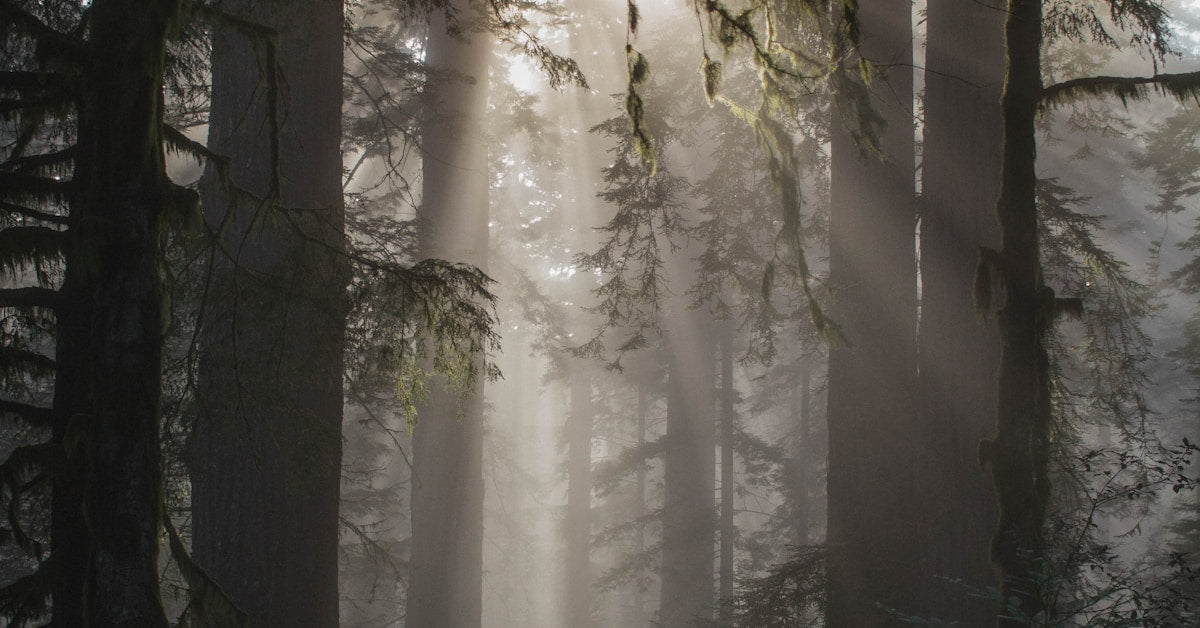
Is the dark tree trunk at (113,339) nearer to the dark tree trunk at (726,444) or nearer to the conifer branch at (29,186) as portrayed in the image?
the conifer branch at (29,186)

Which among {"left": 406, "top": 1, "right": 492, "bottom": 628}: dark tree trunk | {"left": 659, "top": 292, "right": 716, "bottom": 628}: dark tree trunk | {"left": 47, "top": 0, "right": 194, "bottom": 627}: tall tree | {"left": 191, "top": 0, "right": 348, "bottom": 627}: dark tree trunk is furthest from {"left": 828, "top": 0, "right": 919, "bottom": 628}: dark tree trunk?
{"left": 659, "top": 292, "right": 716, "bottom": 628}: dark tree trunk

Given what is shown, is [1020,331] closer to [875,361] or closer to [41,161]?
[875,361]

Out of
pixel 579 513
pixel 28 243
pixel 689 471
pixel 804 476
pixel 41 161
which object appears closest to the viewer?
pixel 28 243

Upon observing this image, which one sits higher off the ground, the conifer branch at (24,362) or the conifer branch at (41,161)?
the conifer branch at (41,161)

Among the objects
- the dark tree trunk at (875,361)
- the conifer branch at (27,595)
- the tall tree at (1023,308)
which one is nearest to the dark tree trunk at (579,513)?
the dark tree trunk at (875,361)

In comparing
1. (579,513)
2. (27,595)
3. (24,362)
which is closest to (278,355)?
(24,362)

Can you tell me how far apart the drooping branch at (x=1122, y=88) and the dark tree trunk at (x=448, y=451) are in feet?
24.8

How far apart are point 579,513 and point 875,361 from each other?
773 inches

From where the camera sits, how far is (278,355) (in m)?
4.96

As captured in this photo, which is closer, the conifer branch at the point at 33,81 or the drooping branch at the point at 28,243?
the drooping branch at the point at 28,243

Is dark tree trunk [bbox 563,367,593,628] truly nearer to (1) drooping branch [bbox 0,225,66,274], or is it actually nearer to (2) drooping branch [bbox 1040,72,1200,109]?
(2) drooping branch [bbox 1040,72,1200,109]

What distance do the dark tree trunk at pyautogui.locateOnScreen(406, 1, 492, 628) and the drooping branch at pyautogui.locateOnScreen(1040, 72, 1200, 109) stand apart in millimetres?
7550

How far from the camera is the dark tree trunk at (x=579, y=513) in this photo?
25688 millimetres

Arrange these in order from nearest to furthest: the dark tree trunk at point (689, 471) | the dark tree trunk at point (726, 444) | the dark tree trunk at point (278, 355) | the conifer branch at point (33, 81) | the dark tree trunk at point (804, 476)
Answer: the conifer branch at point (33, 81) → the dark tree trunk at point (278, 355) → the dark tree trunk at point (689, 471) → the dark tree trunk at point (726, 444) → the dark tree trunk at point (804, 476)
